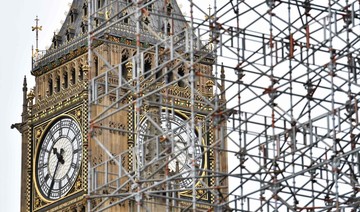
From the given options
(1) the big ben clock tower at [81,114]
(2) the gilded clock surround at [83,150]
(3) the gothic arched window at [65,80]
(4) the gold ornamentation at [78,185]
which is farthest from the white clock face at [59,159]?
(3) the gothic arched window at [65,80]

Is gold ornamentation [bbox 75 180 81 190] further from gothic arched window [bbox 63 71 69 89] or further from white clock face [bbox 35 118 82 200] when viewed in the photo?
gothic arched window [bbox 63 71 69 89]

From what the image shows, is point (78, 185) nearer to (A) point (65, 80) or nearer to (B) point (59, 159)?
(B) point (59, 159)

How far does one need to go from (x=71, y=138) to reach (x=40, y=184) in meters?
2.28

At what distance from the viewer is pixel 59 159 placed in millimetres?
77062

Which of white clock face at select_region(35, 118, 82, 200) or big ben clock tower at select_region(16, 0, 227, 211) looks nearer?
big ben clock tower at select_region(16, 0, 227, 211)

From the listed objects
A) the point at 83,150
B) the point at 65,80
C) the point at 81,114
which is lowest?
the point at 83,150

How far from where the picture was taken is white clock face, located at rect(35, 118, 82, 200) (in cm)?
7606

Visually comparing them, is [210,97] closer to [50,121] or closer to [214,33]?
[50,121]

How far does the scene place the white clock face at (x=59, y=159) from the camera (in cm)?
7606

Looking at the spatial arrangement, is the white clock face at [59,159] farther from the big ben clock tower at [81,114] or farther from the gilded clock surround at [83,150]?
the gilded clock surround at [83,150]

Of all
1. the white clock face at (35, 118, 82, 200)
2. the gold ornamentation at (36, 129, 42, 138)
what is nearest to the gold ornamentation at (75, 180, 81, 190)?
the white clock face at (35, 118, 82, 200)

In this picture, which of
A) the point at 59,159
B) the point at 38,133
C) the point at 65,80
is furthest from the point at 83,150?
the point at 65,80

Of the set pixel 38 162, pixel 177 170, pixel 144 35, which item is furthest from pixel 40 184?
pixel 177 170

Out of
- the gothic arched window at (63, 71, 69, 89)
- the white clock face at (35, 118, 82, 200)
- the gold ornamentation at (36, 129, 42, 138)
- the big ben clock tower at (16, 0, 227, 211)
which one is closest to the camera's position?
the big ben clock tower at (16, 0, 227, 211)
